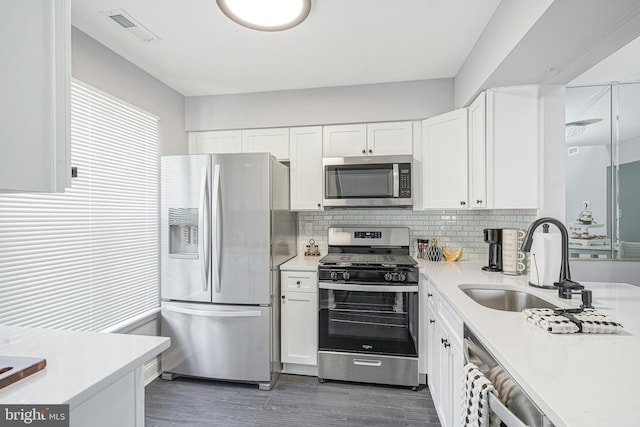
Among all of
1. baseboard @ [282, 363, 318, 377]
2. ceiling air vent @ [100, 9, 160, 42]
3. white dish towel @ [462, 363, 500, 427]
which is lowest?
baseboard @ [282, 363, 318, 377]

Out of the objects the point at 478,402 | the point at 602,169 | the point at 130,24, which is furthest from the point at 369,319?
the point at 130,24

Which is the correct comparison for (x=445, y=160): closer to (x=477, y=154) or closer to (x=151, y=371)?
(x=477, y=154)

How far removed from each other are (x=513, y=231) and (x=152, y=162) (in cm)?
301

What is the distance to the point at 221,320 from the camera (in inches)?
100

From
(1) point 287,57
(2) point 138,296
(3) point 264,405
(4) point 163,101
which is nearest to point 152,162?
(4) point 163,101

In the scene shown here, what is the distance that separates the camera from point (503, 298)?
1875 mm

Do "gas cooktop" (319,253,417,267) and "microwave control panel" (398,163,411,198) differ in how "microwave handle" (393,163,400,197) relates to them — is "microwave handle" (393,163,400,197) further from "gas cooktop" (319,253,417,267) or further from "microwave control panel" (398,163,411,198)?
"gas cooktop" (319,253,417,267)

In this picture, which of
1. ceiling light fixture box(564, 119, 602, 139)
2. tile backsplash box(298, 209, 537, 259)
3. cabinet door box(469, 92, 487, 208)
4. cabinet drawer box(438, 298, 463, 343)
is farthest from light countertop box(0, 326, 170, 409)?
ceiling light fixture box(564, 119, 602, 139)

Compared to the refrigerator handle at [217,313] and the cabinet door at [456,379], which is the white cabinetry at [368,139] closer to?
the refrigerator handle at [217,313]

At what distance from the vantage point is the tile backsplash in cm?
299

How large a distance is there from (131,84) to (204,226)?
1.29 metres

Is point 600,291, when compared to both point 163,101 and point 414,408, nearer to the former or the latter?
point 414,408

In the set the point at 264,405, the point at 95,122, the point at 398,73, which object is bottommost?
the point at 264,405

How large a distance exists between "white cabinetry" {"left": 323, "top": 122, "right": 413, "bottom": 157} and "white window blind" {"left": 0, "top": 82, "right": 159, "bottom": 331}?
1.64 meters
